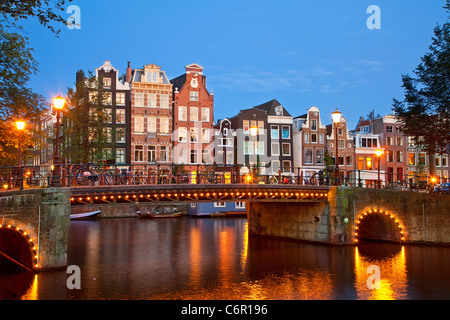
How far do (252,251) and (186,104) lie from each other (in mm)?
31231

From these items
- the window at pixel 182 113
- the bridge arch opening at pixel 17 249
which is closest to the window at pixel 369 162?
the window at pixel 182 113

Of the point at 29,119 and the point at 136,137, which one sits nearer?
the point at 29,119

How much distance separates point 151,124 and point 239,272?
1427 inches

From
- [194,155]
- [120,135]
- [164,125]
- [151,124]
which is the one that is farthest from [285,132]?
[120,135]

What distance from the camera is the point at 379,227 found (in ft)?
119

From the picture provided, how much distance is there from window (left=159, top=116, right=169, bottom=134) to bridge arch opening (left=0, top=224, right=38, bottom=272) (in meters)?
34.1

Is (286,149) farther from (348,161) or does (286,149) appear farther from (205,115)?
(205,115)

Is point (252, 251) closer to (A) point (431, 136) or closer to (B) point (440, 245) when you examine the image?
(B) point (440, 245)

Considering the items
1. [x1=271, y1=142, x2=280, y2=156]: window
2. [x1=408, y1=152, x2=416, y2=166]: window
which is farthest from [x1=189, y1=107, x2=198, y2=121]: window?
[x1=408, y1=152, x2=416, y2=166]: window

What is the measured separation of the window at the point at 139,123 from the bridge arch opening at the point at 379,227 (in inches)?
1221

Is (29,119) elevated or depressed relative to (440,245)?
elevated

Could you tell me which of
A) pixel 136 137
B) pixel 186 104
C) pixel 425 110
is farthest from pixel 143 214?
pixel 425 110

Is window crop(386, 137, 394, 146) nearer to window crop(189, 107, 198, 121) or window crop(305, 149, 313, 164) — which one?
window crop(305, 149, 313, 164)

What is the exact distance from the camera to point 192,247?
114 ft
